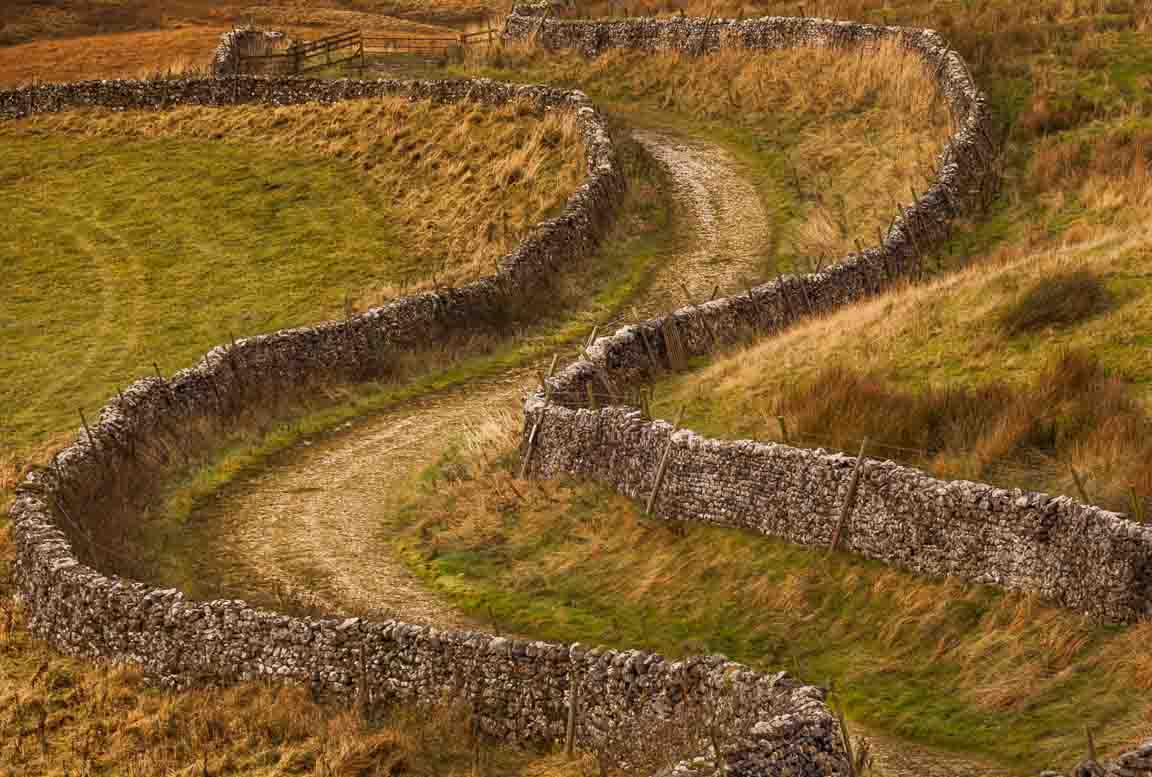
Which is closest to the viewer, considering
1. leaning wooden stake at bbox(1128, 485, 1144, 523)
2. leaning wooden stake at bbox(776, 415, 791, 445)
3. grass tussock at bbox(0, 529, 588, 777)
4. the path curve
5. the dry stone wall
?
grass tussock at bbox(0, 529, 588, 777)

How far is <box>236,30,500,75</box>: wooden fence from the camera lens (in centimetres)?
7575

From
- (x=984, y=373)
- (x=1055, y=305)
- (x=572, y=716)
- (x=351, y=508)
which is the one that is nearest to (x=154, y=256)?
(x=351, y=508)

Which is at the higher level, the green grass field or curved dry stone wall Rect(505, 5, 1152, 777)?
curved dry stone wall Rect(505, 5, 1152, 777)

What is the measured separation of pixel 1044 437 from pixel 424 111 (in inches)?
1410

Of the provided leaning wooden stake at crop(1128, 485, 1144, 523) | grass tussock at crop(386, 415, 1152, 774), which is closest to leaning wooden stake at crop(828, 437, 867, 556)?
grass tussock at crop(386, 415, 1152, 774)

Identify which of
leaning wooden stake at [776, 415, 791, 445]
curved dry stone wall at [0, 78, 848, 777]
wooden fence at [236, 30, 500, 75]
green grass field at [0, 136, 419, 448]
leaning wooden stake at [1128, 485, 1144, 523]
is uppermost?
leaning wooden stake at [1128, 485, 1144, 523]

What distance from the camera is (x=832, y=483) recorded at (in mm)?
30203

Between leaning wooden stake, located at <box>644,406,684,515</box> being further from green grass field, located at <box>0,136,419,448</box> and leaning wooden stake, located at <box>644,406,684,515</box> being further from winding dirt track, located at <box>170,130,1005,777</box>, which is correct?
green grass field, located at <box>0,136,419,448</box>

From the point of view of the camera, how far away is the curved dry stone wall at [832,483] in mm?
26500

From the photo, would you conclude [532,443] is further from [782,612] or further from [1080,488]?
[1080,488]

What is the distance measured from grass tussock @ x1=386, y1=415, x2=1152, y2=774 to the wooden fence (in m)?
40.4

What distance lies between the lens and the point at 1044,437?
3120cm

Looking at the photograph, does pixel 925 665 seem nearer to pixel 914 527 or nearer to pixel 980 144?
pixel 914 527

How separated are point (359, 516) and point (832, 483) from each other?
942 centimetres
